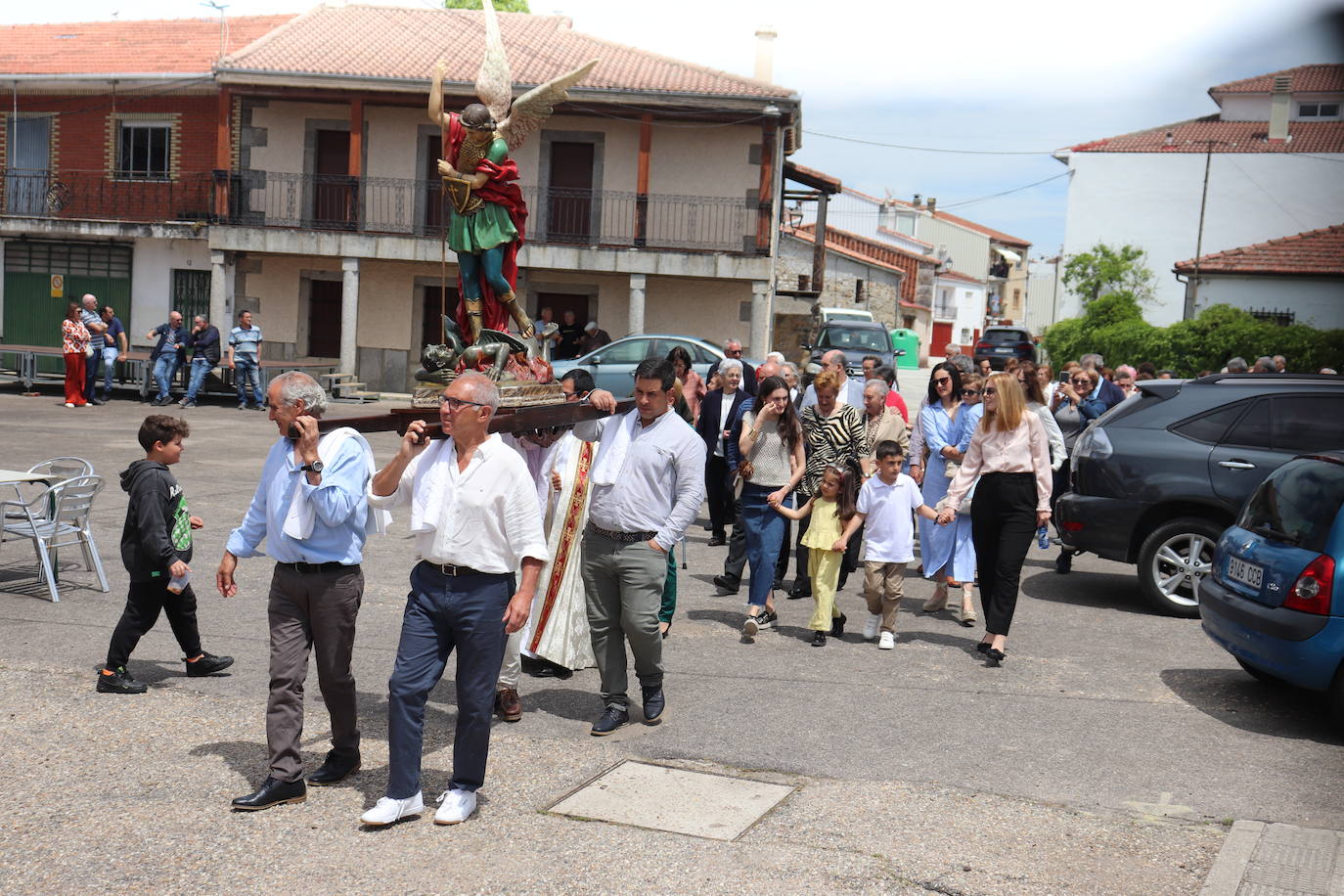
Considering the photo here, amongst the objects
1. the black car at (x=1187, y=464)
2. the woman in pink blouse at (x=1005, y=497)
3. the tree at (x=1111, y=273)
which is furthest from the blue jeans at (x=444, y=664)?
the tree at (x=1111, y=273)

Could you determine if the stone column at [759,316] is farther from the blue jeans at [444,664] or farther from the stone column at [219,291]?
the blue jeans at [444,664]

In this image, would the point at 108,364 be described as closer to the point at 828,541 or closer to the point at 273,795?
the point at 828,541

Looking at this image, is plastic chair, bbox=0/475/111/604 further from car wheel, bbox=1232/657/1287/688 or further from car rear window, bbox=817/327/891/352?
car rear window, bbox=817/327/891/352

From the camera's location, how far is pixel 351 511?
5.00m

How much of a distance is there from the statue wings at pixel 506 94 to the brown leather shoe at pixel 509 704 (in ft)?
10.7

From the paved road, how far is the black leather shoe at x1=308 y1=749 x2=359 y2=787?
0.09 meters

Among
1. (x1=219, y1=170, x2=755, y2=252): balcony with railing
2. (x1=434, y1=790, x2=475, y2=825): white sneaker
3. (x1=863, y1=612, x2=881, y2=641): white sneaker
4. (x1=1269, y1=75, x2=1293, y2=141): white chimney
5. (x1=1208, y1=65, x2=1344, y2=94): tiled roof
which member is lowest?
(x1=434, y1=790, x2=475, y2=825): white sneaker

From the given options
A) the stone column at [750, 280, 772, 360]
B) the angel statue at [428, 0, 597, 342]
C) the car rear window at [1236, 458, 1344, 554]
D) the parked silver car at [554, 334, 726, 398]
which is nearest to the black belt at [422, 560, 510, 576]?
the angel statue at [428, 0, 597, 342]

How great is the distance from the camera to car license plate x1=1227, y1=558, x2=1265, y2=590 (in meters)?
6.55

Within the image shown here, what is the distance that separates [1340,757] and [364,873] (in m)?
4.59

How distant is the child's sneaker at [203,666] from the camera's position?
6609mm

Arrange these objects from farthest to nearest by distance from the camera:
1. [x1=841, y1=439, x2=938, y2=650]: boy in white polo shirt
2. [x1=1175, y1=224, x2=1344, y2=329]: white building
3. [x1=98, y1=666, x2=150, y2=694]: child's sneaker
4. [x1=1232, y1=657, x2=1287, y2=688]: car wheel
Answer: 1. [x1=1175, y1=224, x2=1344, y2=329]: white building
2. [x1=841, y1=439, x2=938, y2=650]: boy in white polo shirt
3. [x1=1232, y1=657, x2=1287, y2=688]: car wheel
4. [x1=98, y1=666, x2=150, y2=694]: child's sneaker

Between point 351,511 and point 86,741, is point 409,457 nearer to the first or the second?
point 351,511

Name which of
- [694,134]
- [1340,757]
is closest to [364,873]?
[1340,757]
